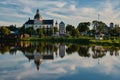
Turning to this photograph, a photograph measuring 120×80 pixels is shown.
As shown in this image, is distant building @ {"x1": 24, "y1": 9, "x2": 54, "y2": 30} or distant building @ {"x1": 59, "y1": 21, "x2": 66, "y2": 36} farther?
distant building @ {"x1": 24, "y1": 9, "x2": 54, "y2": 30}

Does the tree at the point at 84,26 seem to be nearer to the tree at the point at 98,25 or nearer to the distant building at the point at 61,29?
the tree at the point at 98,25

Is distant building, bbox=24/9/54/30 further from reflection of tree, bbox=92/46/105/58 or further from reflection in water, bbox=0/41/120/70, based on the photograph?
reflection of tree, bbox=92/46/105/58

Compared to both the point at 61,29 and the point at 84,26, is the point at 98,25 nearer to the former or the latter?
the point at 84,26

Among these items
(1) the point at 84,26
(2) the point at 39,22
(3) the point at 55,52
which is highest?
(2) the point at 39,22

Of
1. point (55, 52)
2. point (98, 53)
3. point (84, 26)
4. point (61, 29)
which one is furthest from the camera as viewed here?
point (61, 29)

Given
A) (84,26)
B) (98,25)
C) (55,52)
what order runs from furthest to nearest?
(84,26)
(98,25)
(55,52)

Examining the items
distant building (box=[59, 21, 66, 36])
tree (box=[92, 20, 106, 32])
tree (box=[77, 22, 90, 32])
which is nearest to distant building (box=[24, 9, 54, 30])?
distant building (box=[59, 21, 66, 36])

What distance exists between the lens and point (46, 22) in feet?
413


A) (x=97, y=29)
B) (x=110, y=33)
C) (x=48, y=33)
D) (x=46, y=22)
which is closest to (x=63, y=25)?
(x=46, y=22)

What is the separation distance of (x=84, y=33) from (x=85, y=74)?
85957mm

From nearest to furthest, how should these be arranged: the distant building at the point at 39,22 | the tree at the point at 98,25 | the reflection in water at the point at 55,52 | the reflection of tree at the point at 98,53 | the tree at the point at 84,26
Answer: the reflection in water at the point at 55,52
the reflection of tree at the point at 98,53
the tree at the point at 98,25
the tree at the point at 84,26
the distant building at the point at 39,22

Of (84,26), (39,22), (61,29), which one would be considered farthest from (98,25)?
(39,22)

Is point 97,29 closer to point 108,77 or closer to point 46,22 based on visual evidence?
point 46,22

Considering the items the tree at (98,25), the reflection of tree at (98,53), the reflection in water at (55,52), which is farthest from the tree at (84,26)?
the reflection of tree at (98,53)
